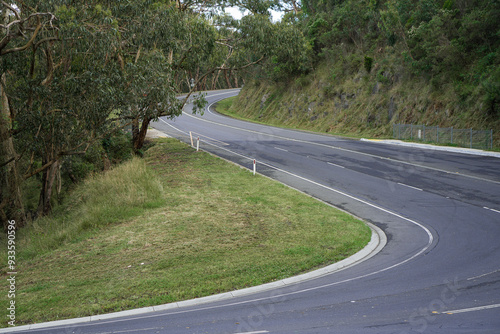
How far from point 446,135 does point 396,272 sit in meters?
22.2

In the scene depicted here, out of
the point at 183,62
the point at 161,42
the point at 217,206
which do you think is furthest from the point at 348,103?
the point at 217,206

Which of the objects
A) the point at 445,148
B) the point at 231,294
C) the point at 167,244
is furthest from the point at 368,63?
the point at 231,294

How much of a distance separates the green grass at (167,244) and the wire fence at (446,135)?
49.3 ft

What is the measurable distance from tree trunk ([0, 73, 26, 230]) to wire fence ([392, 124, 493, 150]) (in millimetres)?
24024

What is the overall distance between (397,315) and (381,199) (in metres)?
9.23

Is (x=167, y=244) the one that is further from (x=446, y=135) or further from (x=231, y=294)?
(x=446, y=135)

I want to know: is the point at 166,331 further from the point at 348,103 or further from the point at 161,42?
the point at 348,103

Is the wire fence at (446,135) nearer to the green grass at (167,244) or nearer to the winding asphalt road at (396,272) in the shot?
the winding asphalt road at (396,272)

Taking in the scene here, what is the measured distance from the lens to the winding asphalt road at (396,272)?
271 inches

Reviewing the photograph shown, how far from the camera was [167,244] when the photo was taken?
1173cm

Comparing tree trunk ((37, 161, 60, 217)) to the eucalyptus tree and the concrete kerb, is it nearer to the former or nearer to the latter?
the eucalyptus tree

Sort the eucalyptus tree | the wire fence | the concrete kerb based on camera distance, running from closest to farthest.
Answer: the concrete kerb → the eucalyptus tree → the wire fence

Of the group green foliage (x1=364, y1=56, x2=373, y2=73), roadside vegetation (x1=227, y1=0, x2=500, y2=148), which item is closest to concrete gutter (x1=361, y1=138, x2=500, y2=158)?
roadside vegetation (x1=227, y1=0, x2=500, y2=148)

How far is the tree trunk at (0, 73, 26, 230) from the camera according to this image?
16.3 meters
